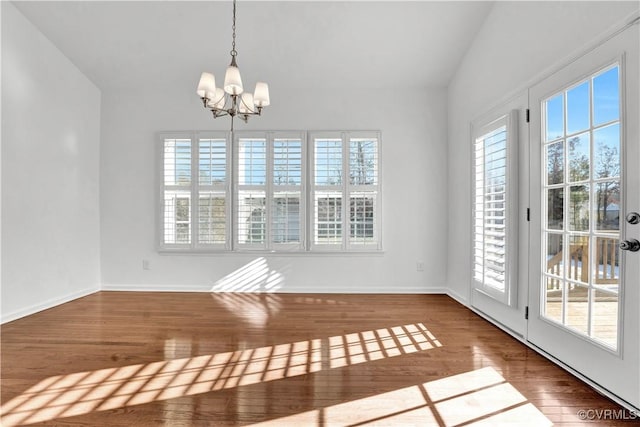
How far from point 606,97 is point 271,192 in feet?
11.1

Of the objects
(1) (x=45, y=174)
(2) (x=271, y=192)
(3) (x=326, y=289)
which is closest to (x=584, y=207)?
(3) (x=326, y=289)

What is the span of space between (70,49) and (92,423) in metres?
4.10

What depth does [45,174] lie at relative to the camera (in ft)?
11.6

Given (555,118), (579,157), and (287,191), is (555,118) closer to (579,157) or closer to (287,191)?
(579,157)

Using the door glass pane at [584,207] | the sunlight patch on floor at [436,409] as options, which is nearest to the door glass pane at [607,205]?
the door glass pane at [584,207]

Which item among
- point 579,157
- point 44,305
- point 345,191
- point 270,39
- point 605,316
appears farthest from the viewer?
point 345,191

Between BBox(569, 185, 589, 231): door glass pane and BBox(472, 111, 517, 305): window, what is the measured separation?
57cm

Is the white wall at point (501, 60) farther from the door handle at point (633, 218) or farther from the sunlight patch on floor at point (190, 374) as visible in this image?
the sunlight patch on floor at point (190, 374)

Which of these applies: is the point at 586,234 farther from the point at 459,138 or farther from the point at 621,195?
the point at 459,138

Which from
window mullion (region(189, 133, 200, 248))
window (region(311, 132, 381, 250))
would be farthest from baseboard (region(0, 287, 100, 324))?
window (region(311, 132, 381, 250))

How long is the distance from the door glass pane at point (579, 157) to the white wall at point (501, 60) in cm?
58

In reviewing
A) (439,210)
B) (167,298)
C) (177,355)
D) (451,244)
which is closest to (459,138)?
(439,210)

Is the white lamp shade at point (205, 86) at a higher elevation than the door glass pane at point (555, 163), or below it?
higher

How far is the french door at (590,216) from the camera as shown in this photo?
5.59 feet
